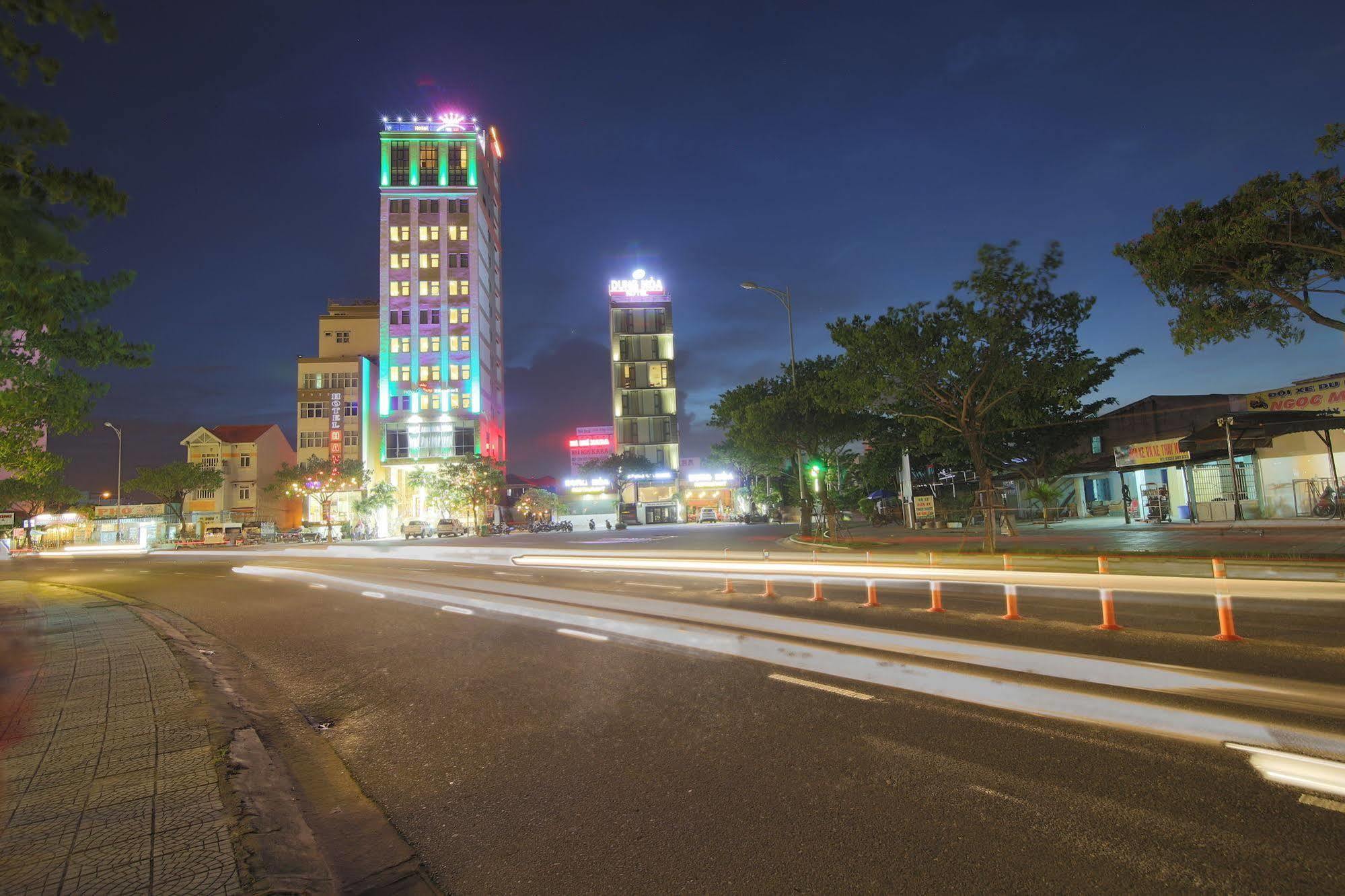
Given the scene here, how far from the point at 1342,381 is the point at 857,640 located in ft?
74.7

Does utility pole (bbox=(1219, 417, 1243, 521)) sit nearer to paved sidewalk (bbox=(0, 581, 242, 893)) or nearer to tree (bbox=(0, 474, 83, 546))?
paved sidewalk (bbox=(0, 581, 242, 893))

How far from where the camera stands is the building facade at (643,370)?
119 m

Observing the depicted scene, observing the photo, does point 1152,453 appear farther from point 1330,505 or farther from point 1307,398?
point 1307,398

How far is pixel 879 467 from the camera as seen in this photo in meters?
51.8

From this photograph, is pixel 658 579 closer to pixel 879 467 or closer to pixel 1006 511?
pixel 1006 511

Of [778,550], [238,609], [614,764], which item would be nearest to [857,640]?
[614,764]

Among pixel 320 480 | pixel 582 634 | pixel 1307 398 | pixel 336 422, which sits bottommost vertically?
pixel 582 634

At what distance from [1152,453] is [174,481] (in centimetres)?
8425

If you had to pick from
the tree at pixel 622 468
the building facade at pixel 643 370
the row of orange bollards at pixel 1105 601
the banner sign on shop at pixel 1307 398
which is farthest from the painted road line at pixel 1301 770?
the building facade at pixel 643 370

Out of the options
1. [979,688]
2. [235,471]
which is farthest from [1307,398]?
[235,471]

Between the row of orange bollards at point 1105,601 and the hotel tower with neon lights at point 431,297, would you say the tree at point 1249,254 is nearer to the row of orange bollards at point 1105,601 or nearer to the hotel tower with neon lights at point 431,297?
the row of orange bollards at point 1105,601

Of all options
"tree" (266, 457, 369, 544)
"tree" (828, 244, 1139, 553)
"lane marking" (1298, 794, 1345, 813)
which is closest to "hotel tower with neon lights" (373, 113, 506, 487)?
"tree" (266, 457, 369, 544)

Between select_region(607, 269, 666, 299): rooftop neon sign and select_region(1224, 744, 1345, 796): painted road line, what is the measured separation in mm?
121467

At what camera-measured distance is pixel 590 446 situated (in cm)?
12900
